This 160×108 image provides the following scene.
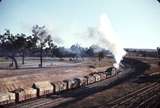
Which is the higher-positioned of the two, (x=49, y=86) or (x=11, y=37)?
(x=11, y=37)

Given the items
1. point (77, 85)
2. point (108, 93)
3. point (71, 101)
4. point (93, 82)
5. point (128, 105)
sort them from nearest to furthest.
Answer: point (128, 105)
point (71, 101)
point (108, 93)
point (77, 85)
point (93, 82)

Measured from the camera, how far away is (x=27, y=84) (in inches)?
1385

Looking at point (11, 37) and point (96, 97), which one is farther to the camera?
point (11, 37)

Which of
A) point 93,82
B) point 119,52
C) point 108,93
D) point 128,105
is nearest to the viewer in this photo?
point 128,105

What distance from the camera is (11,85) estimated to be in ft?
105

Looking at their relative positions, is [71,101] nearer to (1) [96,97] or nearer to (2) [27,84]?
(1) [96,97]

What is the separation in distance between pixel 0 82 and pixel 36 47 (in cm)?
3272

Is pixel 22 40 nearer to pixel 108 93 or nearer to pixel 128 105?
pixel 108 93

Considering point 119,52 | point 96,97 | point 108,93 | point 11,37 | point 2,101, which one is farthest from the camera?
point 119,52

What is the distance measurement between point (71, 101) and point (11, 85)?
33.3 feet

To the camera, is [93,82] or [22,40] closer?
[93,82]

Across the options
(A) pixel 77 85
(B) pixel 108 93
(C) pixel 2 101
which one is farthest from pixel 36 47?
(C) pixel 2 101

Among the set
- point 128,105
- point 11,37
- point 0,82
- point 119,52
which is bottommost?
point 128,105

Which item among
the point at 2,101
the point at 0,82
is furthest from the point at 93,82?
the point at 2,101
